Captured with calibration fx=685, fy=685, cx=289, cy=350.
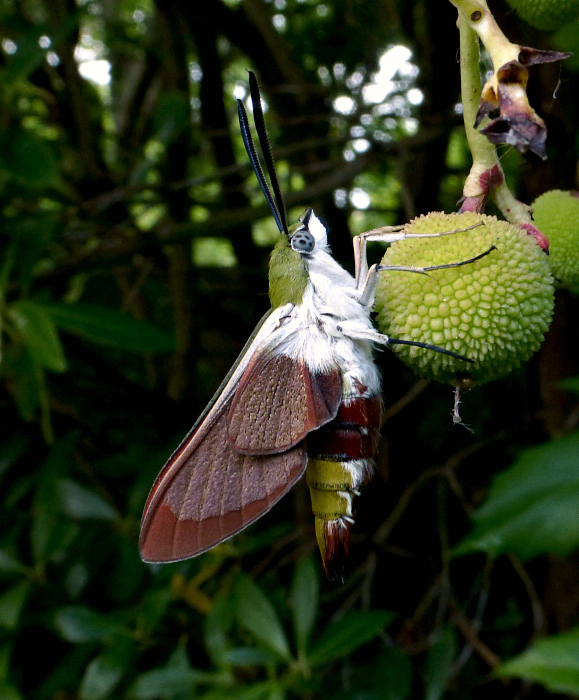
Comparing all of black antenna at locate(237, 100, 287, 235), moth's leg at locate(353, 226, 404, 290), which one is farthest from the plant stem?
black antenna at locate(237, 100, 287, 235)

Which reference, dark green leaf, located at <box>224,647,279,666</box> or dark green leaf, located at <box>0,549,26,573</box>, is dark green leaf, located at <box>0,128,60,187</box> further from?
dark green leaf, located at <box>224,647,279,666</box>

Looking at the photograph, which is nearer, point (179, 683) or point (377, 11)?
point (179, 683)

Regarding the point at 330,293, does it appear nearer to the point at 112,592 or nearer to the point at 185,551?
the point at 185,551

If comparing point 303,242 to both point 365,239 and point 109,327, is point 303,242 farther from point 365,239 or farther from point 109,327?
point 109,327

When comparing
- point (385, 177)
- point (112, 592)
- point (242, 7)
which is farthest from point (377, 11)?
point (112, 592)

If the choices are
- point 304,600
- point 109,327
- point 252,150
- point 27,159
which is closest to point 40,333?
point 109,327
